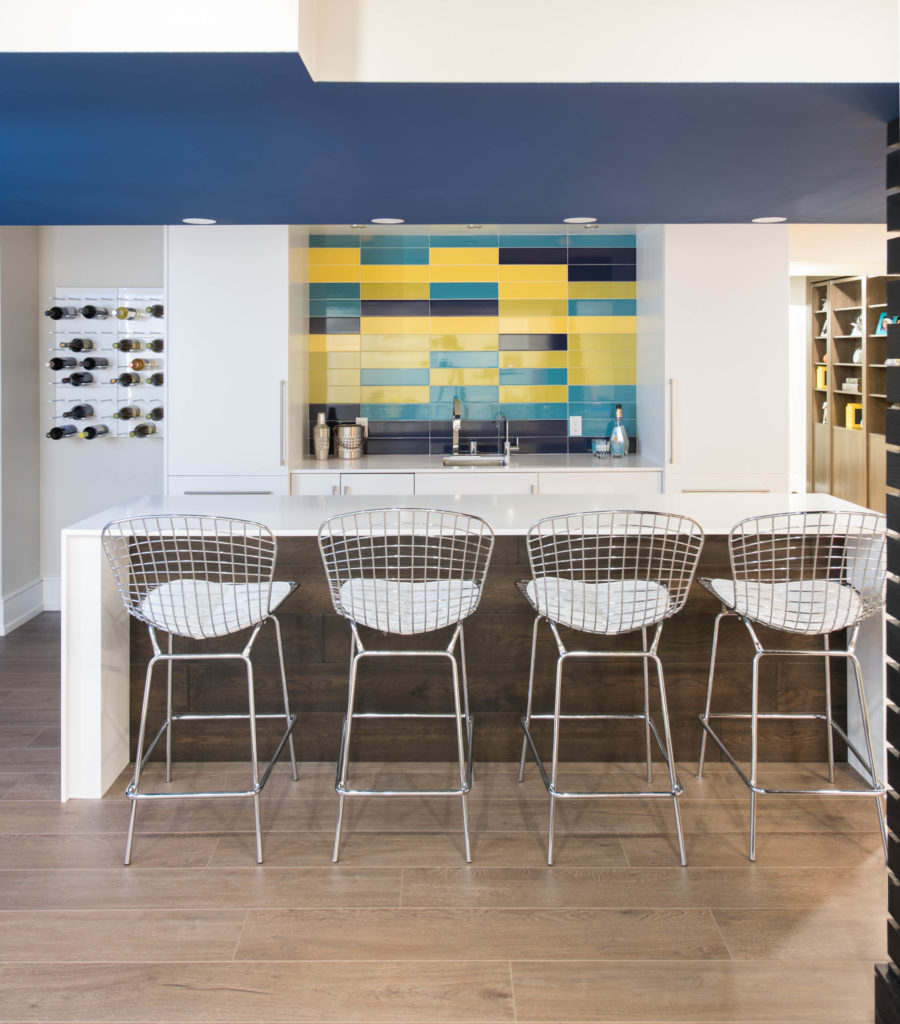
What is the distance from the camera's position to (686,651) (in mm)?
3457

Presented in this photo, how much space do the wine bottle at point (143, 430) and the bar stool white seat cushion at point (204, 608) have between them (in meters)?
2.84

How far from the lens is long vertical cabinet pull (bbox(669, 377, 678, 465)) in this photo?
5.16m

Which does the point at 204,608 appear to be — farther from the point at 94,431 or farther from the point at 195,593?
the point at 94,431

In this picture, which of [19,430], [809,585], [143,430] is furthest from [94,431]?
[809,585]

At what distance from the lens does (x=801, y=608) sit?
2.96 metres

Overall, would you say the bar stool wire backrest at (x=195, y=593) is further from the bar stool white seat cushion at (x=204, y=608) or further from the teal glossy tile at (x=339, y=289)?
the teal glossy tile at (x=339, y=289)

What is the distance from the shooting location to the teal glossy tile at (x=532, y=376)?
5.95 m

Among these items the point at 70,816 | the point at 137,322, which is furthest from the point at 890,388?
the point at 137,322

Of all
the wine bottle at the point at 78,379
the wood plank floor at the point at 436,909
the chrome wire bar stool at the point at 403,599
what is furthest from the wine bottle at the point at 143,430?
the chrome wire bar stool at the point at 403,599

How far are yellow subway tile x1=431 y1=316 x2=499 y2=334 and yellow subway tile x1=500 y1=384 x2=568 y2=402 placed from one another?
0.35 metres

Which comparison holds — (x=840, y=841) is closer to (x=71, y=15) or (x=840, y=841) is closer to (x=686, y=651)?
(x=686, y=651)

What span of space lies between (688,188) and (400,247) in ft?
9.10

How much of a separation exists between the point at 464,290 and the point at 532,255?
1.46 feet

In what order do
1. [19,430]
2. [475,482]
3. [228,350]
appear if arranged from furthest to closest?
[19,430]
[475,482]
[228,350]
